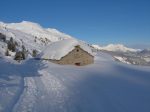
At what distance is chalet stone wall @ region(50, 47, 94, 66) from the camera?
59.5m

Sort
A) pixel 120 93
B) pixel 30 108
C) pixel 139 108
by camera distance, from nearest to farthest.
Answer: pixel 30 108
pixel 139 108
pixel 120 93

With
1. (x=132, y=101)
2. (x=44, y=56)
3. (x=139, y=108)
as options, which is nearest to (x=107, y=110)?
(x=139, y=108)

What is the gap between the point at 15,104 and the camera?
69.5ft

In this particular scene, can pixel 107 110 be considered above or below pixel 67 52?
below

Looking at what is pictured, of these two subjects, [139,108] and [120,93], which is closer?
[139,108]

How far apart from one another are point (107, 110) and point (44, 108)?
15.3 ft

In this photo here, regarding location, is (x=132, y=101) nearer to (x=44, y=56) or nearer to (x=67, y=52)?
(x=67, y=52)

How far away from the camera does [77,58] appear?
60.7 m

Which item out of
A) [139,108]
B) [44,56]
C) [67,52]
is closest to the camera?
[139,108]

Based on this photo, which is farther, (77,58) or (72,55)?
(77,58)

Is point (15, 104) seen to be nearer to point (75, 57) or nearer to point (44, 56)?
point (75, 57)

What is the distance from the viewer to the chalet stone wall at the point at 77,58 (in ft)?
195

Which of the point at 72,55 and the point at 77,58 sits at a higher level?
the point at 72,55

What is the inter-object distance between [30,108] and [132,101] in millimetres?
9866
